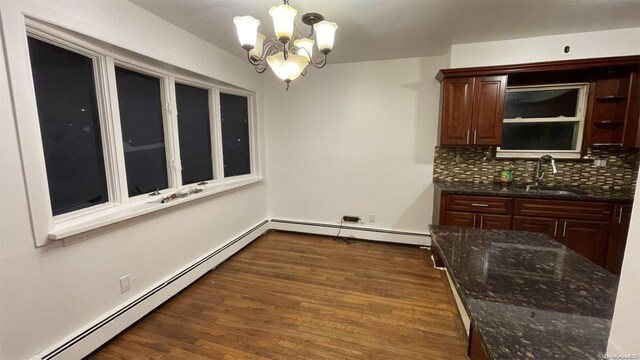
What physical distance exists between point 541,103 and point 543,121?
209 mm

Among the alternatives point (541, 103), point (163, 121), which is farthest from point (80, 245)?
point (541, 103)

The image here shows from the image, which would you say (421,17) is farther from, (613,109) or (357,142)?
(613,109)

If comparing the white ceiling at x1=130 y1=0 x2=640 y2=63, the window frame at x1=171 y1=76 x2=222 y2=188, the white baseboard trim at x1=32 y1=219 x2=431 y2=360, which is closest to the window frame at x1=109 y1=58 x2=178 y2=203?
the window frame at x1=171 y1=76 x2=222 y2=188

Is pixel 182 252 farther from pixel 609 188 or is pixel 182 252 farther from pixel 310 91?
pixel 609 188

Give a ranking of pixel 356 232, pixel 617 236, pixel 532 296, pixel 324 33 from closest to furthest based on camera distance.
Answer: pixel 532 296 < pixel 324 33 < pixel 617 236 < pixel 356 232

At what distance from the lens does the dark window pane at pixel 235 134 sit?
11.4ft

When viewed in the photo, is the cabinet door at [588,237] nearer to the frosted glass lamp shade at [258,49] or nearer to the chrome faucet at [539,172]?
the chrome faucet at [539,172]

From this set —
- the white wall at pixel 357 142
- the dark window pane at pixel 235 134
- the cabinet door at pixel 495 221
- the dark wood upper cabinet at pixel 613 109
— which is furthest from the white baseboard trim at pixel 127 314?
the dark wood upper cabinet at pixel 613 109

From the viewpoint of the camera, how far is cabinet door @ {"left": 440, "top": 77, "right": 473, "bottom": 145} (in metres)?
2.89

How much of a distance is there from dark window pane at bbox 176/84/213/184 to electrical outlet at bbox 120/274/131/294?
107 centimetres

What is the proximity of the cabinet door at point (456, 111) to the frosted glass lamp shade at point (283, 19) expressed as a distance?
7.07ft

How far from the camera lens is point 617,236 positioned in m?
2.51

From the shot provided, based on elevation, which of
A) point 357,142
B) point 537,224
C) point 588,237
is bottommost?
point 588,237

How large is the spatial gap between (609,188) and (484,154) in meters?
1.26
